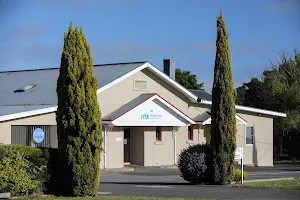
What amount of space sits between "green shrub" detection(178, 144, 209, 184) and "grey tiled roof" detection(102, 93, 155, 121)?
31.6ft

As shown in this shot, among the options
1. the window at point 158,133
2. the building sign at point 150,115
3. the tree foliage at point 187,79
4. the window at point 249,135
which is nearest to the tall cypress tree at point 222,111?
the building sign at point 150,115

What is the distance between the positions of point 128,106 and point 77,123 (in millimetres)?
16379

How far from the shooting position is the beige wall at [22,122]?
2647cm

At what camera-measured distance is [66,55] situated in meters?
16.4

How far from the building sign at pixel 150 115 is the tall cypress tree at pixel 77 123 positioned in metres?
16.3

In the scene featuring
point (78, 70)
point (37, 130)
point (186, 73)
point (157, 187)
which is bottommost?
point (157, 187)

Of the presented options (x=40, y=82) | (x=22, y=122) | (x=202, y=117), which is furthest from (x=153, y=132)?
(x=22, y=122)

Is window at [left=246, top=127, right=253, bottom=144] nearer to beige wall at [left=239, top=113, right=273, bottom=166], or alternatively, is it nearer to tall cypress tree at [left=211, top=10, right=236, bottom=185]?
beige wall at [left=239, top=113, right=273, bottom=166]

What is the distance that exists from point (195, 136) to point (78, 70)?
69.0ft

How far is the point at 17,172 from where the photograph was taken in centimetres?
1552

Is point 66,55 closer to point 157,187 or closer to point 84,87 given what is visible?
point 84,87

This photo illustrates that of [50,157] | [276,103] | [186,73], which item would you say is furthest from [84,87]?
[186,73]

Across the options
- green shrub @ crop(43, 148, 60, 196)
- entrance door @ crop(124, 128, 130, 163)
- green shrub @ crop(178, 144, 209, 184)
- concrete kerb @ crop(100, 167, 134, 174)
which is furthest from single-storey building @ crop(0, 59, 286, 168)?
green shrub @ crop(43, 148, 60, 196)

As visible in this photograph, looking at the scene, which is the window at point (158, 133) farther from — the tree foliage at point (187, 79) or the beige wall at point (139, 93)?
the tree foliage at point (187, 79)
